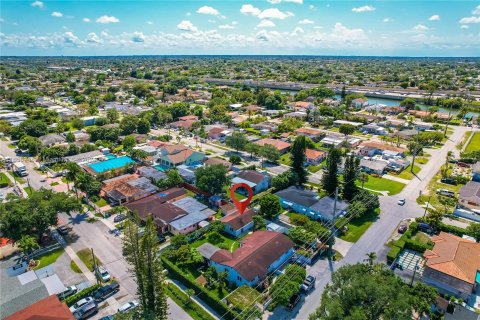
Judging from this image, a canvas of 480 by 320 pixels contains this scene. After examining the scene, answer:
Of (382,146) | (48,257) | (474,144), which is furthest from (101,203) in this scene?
(474,144)

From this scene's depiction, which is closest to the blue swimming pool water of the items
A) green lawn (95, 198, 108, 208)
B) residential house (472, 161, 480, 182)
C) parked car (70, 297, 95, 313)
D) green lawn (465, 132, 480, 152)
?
green lawn (95, 198, 108, 208)

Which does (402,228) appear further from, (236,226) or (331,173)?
(236,226)

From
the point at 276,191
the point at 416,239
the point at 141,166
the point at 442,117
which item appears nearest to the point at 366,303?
the point at 416,239

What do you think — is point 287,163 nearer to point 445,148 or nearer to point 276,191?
point 276,191

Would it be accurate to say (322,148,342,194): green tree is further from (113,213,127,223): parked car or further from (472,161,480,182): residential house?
(113,213,127,223): parked car

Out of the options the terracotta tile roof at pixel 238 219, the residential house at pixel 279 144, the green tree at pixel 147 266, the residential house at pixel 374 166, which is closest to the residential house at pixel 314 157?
the residential house at pixel 279 144

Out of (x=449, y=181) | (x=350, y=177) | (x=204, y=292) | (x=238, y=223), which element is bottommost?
(x=204, y=292)
